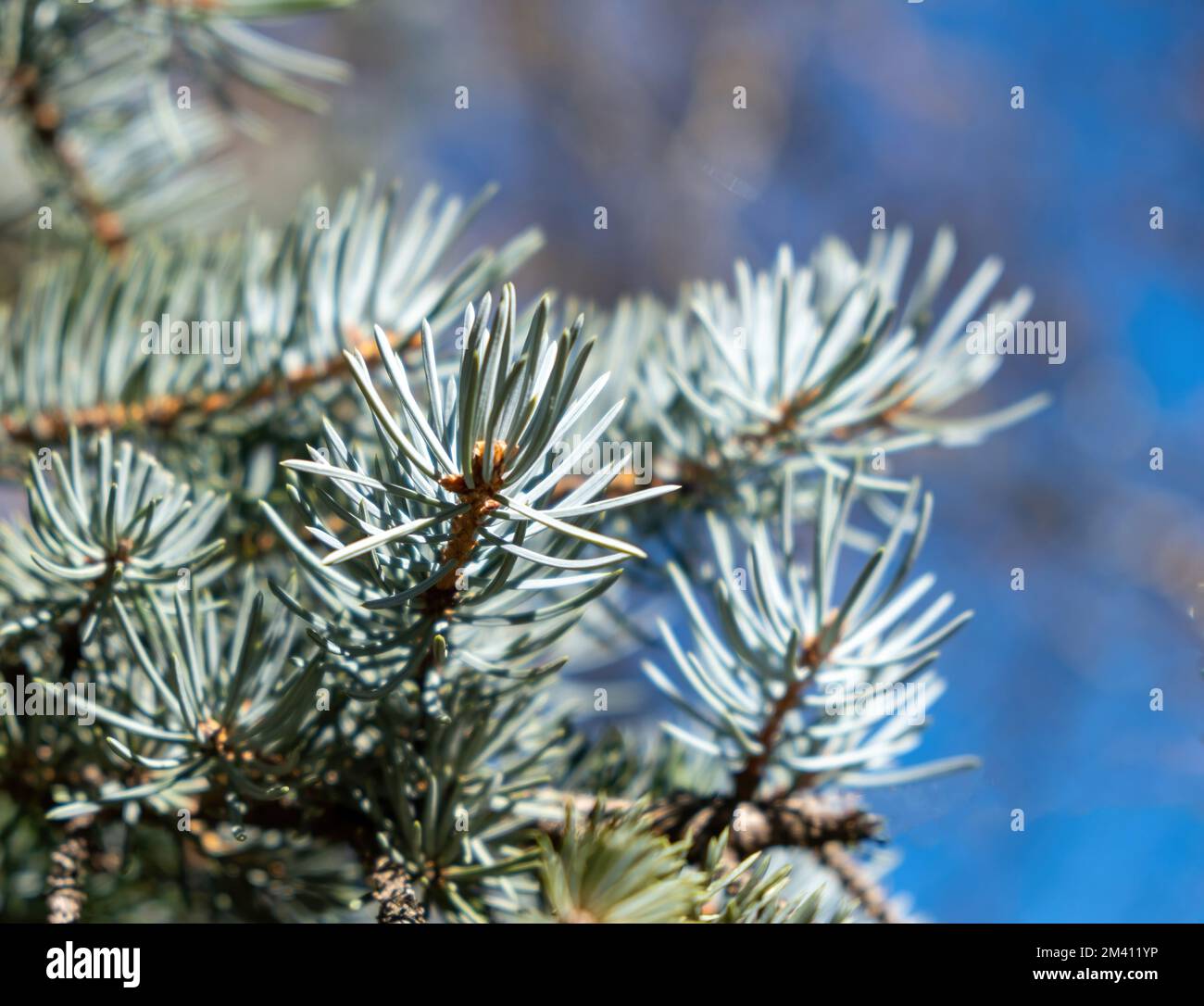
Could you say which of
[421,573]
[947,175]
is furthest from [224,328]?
[947,175]

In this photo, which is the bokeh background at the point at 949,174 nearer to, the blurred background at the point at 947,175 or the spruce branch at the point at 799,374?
the blurred background at the point at 947,175

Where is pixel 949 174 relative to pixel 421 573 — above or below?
above

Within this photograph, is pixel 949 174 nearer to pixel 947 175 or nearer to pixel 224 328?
pixel 947 175

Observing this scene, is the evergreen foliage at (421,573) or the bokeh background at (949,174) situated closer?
the evergreen foliage at (421,573)

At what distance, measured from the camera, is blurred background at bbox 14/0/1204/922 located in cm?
156

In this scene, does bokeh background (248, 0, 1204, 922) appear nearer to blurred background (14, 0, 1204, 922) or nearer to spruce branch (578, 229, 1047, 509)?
blurred background (14, 0, 1204, 922)

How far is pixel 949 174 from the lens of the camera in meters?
1.76

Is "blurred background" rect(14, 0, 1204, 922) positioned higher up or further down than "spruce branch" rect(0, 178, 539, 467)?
higher up

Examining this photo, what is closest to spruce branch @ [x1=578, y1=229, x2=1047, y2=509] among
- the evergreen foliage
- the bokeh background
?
the evergreen foliage

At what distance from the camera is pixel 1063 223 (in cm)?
169

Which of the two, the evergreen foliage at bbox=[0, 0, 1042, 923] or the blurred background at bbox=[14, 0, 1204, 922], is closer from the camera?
the evergreen foliage at bbox=[0, 0, 1042, 923]

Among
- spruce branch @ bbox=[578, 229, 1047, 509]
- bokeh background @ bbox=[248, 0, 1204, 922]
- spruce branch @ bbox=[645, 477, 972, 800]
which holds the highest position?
bokeh background @ bbox=[248, 0, 1204, 922]

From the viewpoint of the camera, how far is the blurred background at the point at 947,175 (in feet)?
5.11

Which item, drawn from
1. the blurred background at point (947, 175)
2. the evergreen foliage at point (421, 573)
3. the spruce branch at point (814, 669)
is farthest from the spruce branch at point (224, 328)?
the blurred background at point (947, 175)
